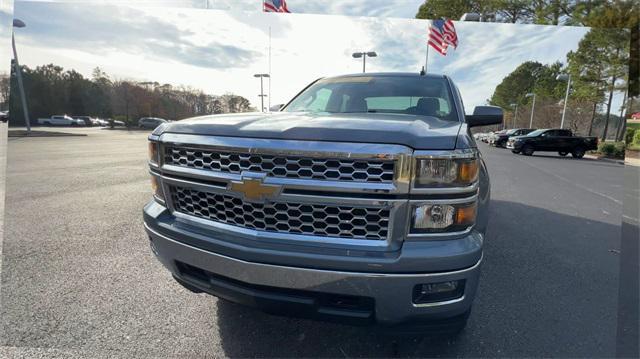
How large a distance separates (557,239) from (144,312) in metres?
4.14

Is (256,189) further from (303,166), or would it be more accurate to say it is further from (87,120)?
(87,120)

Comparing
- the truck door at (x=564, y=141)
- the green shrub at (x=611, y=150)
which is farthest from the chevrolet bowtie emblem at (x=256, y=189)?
the green shrub at (x=611, y=150)

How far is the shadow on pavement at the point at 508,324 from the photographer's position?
1878 millimetres

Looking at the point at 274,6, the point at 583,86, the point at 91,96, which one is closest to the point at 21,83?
→ the point at 91,96

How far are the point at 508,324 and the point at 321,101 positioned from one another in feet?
7.05

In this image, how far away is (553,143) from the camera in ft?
42.1

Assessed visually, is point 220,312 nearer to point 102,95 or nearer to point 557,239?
point 557,239

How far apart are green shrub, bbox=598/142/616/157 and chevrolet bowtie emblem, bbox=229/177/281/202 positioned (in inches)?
538

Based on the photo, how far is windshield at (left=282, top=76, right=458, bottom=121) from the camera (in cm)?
253

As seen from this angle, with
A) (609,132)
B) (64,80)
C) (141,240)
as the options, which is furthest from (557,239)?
(64,80)

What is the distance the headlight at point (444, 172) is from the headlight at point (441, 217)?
0.09m

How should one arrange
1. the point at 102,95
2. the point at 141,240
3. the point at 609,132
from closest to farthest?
the point at 141,240, the point at 102,95, the point at 609,132

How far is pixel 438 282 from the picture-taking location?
135 centimetres

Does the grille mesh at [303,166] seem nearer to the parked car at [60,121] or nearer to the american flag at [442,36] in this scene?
the american flag at [442,36]
